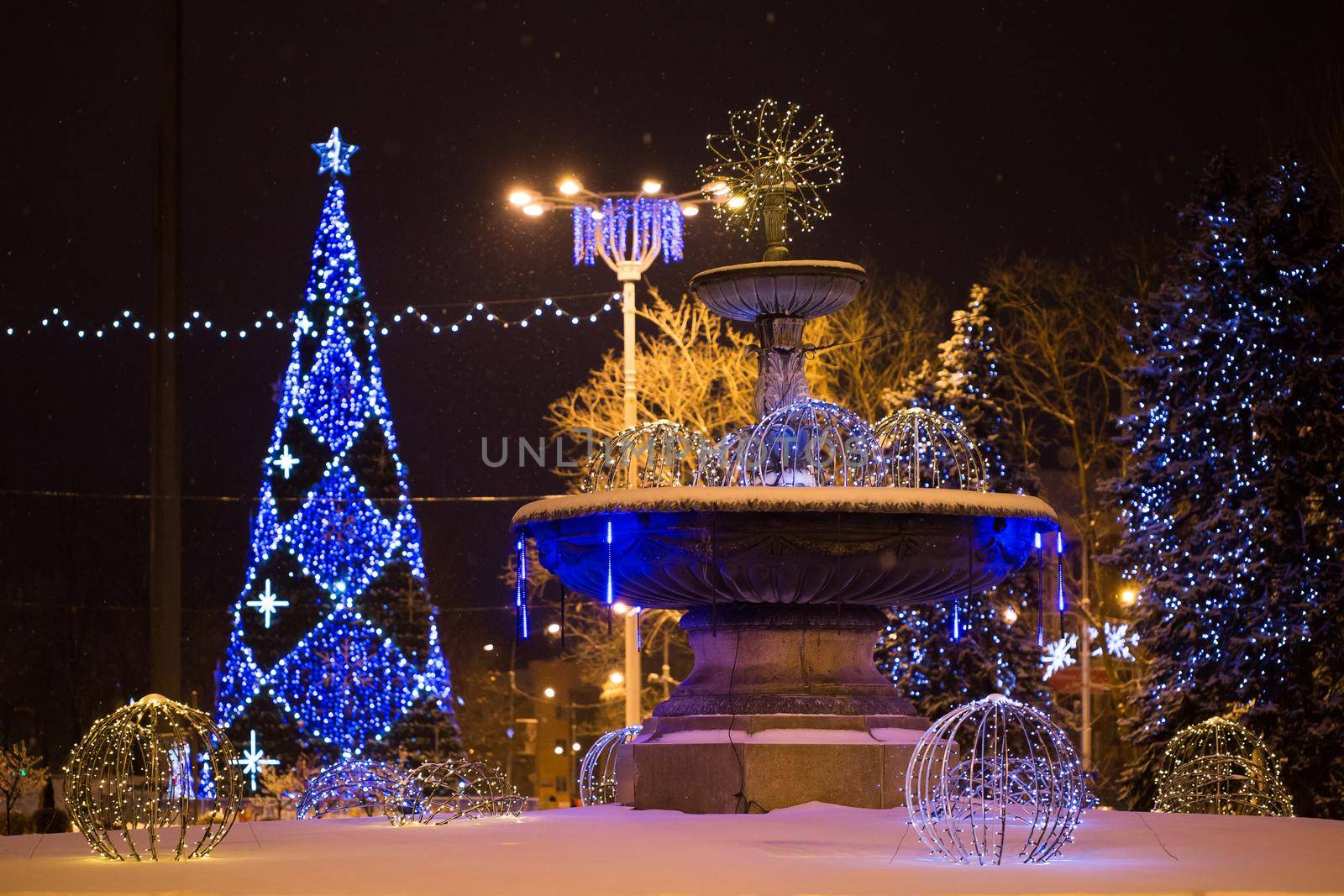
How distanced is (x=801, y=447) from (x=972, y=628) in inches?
539

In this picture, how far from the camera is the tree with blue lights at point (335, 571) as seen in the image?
94.8 ft

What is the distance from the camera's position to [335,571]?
96.8ft

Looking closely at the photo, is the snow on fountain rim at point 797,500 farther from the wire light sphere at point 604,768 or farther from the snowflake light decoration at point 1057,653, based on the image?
the snowflake light decoration at point 1057,653

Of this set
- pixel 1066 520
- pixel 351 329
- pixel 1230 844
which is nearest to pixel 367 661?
pixel 351 329

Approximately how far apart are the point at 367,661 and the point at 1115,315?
1470 centimetres

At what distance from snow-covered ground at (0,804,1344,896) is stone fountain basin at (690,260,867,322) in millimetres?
3860

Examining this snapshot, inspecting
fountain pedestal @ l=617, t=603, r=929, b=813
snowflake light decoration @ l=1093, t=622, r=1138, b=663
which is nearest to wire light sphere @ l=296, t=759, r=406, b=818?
fountain pedestal @ l=617, t=603, r=929, b=813

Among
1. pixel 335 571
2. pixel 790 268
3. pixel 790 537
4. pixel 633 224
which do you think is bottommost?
pixel 335 571

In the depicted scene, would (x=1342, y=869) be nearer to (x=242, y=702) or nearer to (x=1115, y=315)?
(x=242, y=702)

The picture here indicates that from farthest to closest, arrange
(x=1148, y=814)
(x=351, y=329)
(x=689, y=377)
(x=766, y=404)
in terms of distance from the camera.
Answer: (x=689, y=377), (x=351, y=329), (x=766, y=404), (x=1148, y=814)

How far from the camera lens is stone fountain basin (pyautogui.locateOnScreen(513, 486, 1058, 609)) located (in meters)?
11.4

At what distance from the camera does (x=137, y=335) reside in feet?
121

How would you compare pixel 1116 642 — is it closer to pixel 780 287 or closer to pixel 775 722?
pixel 780 287

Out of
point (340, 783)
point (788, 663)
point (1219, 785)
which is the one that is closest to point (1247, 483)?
point (1219, 785)
